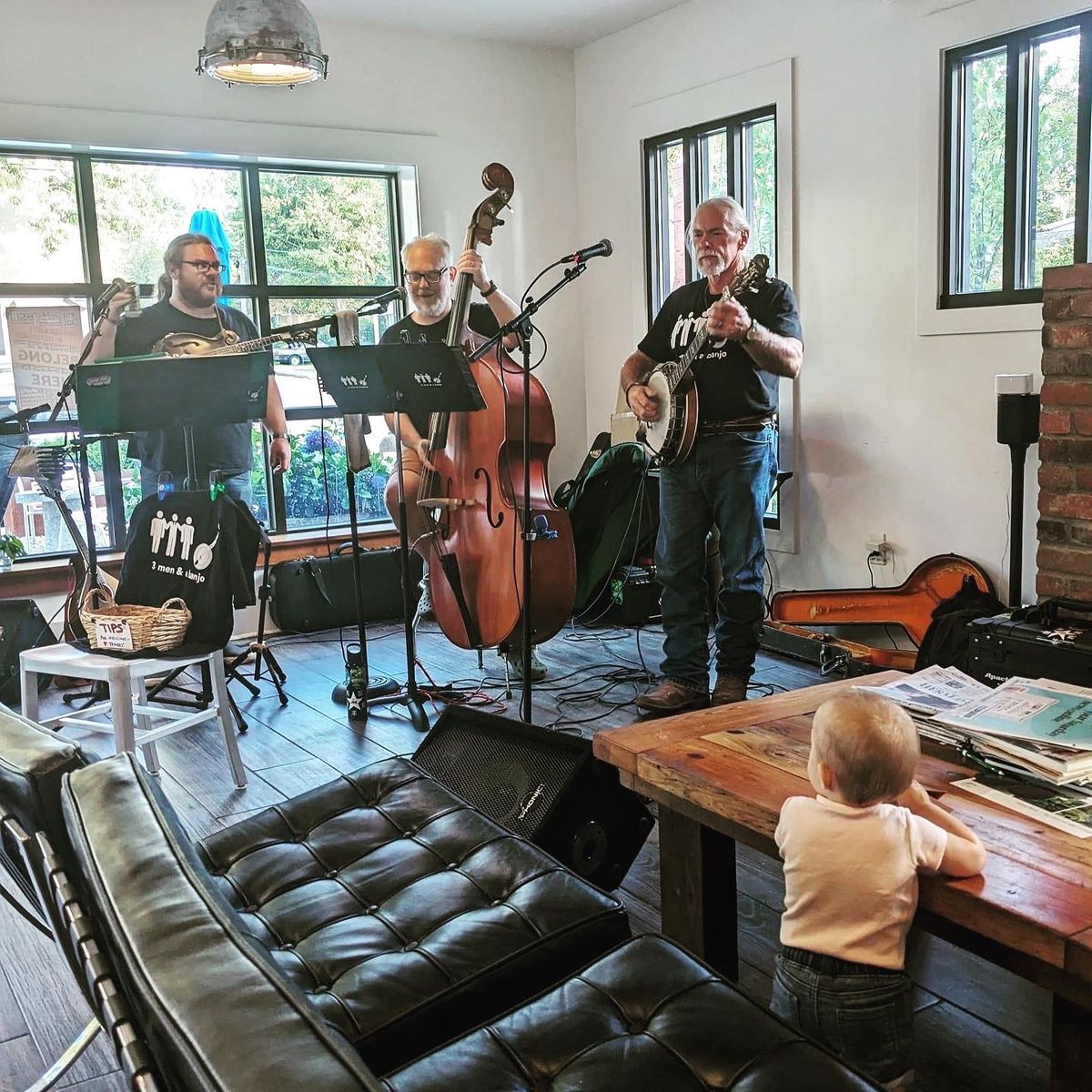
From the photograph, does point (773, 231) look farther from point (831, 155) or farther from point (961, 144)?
point (961, 144)

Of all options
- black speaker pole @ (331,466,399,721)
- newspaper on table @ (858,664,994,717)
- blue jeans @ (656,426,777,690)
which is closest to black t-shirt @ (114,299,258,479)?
black speaker pole @ (331,466,399,721)

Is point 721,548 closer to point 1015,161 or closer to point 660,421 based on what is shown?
point 660,421

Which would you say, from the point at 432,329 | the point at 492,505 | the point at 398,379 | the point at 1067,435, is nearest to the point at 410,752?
the point at 492,505

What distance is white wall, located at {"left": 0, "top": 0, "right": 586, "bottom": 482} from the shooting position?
452cm

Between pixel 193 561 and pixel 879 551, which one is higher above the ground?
pixel 193 561

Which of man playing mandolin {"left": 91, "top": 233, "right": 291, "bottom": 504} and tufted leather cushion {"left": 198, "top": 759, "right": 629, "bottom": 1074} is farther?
man playing mandolin {"left": 91, "top": 233, "right": 291, "bottom": 504}

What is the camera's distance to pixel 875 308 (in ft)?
14.1

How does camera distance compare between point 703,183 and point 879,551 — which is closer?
point 879,551

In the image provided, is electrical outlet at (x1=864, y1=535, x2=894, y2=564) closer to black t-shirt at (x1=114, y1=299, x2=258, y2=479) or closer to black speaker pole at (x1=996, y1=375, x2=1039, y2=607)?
black speaker pole at (x1=996, y1=375, x2=1039, y2=607)

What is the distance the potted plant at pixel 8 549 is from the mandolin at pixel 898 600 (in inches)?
119

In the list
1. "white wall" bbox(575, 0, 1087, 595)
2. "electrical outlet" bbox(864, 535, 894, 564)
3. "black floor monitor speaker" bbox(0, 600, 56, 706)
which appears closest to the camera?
"white wall" bbox(575, 0, 1087, 595)

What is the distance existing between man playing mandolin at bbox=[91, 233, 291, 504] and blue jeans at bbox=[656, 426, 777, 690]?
1.48 metres

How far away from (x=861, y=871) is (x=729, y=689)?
2215 mm

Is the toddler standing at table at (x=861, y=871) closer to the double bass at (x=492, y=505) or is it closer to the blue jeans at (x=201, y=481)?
the double bass at (x=492, y=505)
